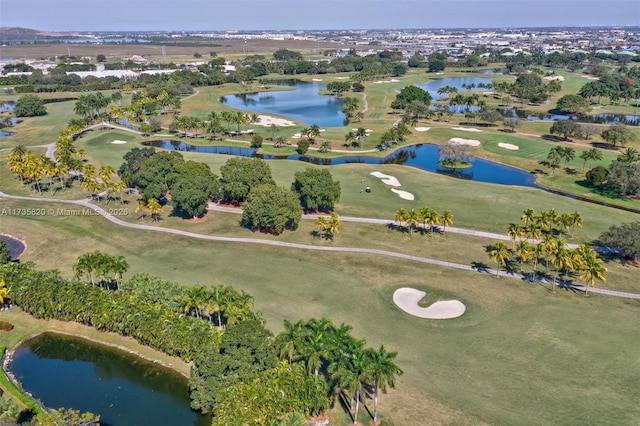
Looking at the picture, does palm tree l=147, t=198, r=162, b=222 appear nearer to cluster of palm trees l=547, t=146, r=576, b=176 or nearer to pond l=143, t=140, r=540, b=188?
pond l=143, t=140, r=540, b=188

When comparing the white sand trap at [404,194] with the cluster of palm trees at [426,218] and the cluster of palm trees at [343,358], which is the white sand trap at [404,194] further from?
the cluster of palm trees at [343,358]

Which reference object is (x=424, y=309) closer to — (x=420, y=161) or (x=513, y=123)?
(x=420, y=161)

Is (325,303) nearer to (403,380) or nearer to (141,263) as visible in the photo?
(403,380)

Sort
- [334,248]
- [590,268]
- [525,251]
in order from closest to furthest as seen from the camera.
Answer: [590,268] → [525,251] → [334,248]

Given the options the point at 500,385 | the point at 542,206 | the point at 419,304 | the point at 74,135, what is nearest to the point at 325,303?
the point at 419,304

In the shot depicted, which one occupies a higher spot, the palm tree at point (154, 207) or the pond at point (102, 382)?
the palm tree at point (154, 207)

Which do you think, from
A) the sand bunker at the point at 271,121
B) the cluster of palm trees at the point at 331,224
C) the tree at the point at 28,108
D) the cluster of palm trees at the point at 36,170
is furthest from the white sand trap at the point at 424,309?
the tree at the point at 28,108

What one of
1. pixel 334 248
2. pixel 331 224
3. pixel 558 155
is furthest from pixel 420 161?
pixel 334 248
